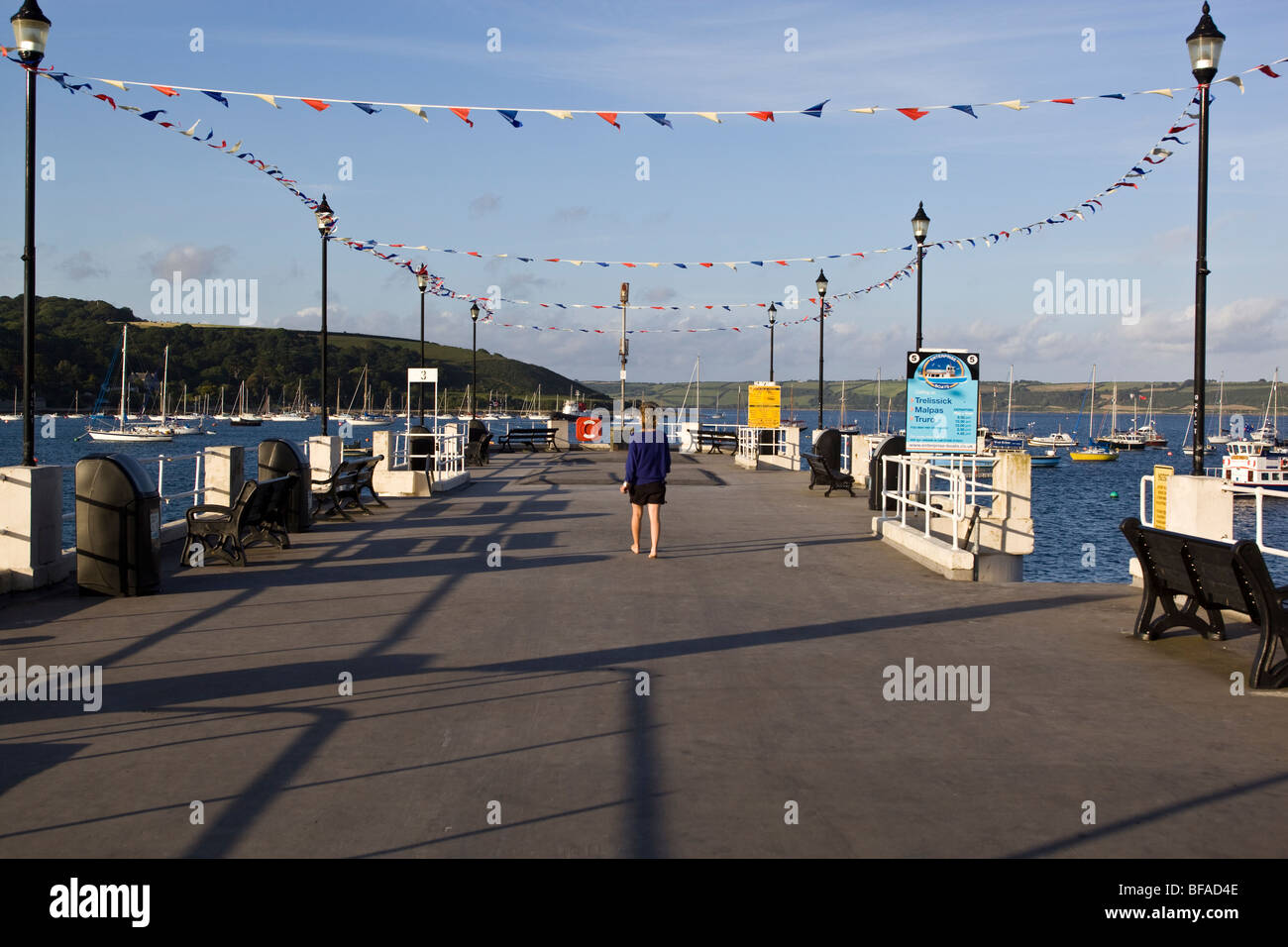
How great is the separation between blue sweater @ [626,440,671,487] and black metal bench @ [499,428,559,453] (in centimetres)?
3387

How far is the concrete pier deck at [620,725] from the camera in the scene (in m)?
4.99

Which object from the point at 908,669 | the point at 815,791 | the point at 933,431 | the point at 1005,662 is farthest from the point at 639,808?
the point at 933,431

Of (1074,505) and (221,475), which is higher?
(221,475)

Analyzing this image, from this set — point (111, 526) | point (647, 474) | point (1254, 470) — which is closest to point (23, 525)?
point (111, 526)

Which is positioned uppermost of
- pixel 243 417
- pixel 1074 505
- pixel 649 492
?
pixel 243 417

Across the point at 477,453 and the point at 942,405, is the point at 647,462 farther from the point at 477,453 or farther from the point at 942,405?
the point at 477,453

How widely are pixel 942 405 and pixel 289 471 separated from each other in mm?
9251

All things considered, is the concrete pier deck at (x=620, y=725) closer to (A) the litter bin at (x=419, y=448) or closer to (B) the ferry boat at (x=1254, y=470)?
(A) the litter bin at (x=419, y=448)

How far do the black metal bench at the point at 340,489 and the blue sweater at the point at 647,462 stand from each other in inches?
228

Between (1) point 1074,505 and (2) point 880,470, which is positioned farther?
(1) point 1074,505

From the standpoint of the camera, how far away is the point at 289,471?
53.7 feet

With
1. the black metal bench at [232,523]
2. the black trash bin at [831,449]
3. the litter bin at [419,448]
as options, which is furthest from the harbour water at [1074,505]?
the black trash bin at [831,449]

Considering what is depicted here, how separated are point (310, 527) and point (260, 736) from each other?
36.1 ft

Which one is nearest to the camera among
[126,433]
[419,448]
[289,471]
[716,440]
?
[289,471]
